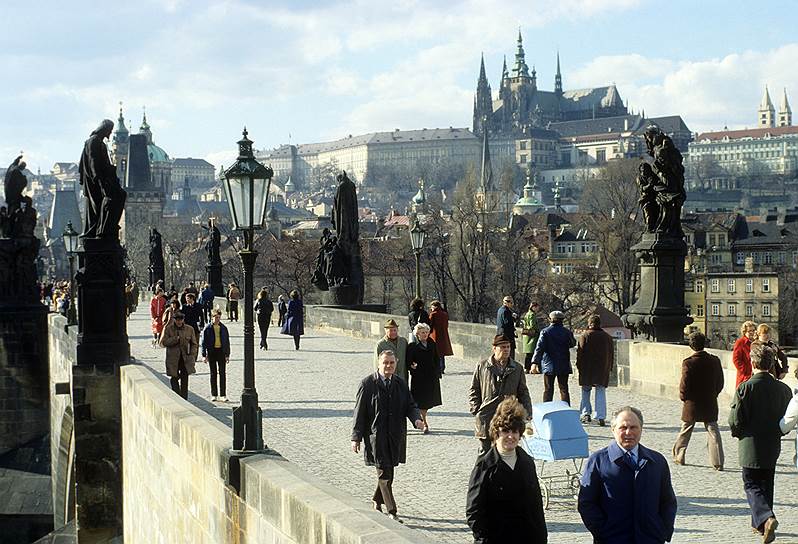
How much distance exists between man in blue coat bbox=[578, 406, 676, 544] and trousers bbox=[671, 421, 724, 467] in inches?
186

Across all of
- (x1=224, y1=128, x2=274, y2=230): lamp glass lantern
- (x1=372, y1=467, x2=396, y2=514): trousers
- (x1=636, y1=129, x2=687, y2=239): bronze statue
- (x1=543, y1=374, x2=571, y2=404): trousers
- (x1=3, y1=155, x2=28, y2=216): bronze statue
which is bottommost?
(x1=372, y1=467, x2=396, y2=514): trousers

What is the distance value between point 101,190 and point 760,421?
397 inches

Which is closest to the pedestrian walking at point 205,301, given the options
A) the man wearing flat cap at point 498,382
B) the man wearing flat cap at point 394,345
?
the man wearing flat cap at point 394,345

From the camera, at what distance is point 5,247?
2680cm

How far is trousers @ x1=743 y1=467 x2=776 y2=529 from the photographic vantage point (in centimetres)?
785

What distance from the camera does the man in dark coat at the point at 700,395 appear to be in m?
10.3

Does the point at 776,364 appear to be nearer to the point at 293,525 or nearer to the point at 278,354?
the point at 293,525

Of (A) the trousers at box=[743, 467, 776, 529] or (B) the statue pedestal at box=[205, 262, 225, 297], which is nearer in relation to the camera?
(A) the trousers at box=[743, 467, 776, 529]

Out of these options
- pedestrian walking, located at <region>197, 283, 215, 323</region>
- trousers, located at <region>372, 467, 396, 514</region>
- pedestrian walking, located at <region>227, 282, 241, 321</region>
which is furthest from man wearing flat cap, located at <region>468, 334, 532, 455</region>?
pedestrian walking, located at <region>227, 282, 241, 321</region>

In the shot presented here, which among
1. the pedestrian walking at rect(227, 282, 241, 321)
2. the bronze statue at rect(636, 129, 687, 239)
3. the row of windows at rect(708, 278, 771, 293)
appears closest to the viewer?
the bronze statue at rect(636, 129, 687, 239)

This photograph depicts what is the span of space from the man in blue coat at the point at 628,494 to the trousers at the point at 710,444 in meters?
4.71

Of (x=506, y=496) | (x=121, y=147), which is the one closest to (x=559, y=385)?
(x=506, y=496)

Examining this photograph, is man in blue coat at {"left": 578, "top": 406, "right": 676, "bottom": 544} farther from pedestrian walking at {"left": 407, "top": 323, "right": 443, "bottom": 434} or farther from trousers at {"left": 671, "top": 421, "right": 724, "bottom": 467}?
pedestrian walking at {"left": 407, "top": 323, "right": 443, "bottom": 434}

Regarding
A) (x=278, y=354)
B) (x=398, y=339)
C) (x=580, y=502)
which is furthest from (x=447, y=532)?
(x=278, y=354)
